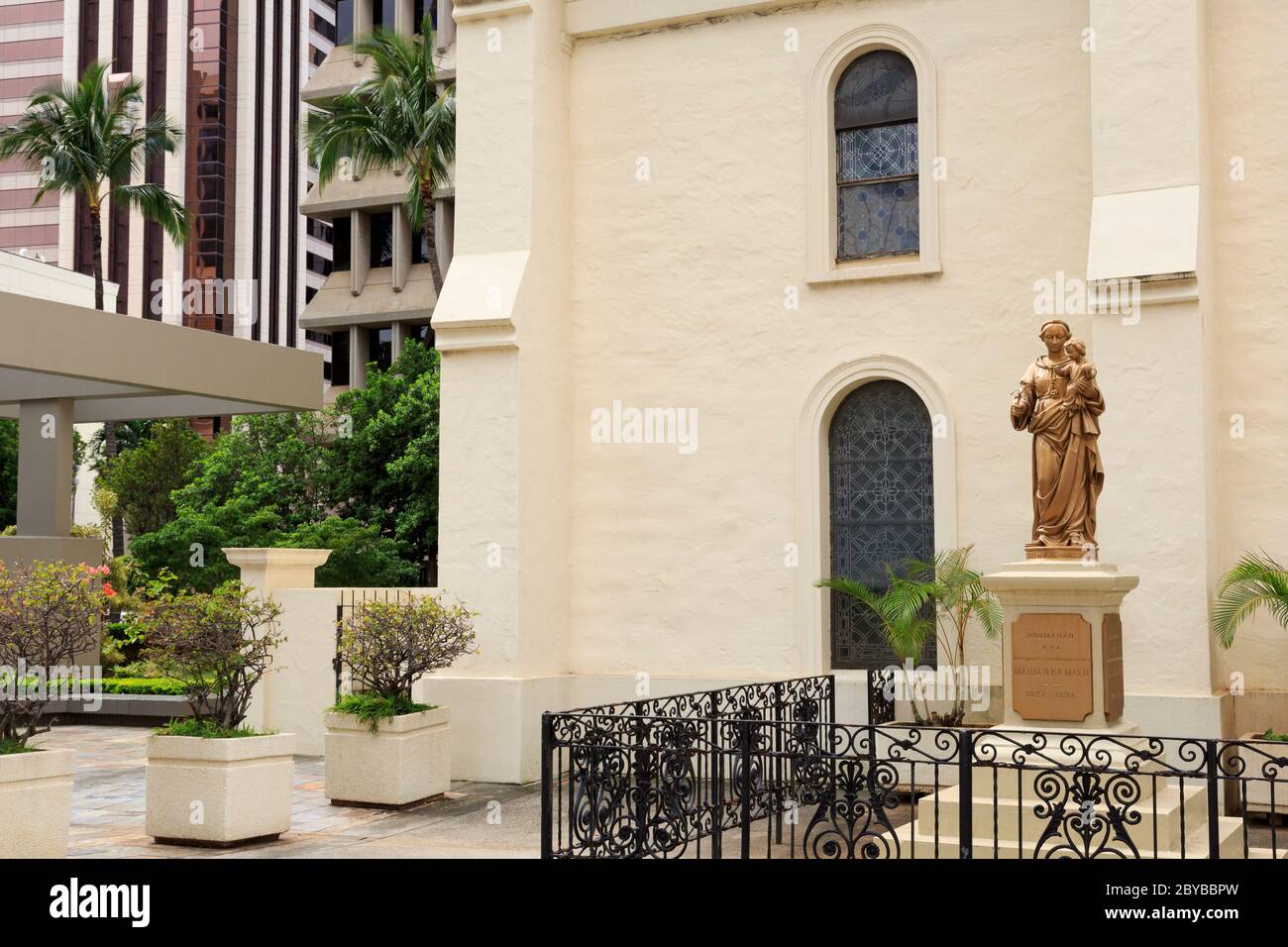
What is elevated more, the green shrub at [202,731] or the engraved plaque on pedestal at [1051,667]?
the engraved plaque on pedestal at [1051,667]

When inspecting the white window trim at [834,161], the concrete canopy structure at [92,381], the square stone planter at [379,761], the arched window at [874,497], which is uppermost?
the white window trim at [834,161]

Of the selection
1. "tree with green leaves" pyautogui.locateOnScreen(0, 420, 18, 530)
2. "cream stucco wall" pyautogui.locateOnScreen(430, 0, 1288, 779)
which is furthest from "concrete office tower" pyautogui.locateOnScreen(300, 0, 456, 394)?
"cream stucco wall" pyautogui.locateOnScreen(430, 0, 1288, 779)

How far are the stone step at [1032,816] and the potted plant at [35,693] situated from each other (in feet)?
20.5

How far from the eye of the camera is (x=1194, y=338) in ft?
40.1

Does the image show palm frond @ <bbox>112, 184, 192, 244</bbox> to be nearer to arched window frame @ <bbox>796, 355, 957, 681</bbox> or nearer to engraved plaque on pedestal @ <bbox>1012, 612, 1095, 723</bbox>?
arched window frame @ <bbox>796, 355, 957, 681</bbox>

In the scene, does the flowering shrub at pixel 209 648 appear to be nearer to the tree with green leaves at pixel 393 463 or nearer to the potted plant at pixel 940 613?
the potted plant at pixel 940 613

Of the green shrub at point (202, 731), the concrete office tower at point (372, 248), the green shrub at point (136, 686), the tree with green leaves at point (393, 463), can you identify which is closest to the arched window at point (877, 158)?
the green shrub at point (202, 731)

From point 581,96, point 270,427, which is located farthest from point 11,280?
point 581,96

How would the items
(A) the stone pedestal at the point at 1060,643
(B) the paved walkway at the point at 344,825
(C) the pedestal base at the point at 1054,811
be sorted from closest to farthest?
1. (C) the pedestal base at the point at 1054,811
2. (A) the stone pedestal at the point at 1060,643
3. (B) the paved walkway at the point at 344,825

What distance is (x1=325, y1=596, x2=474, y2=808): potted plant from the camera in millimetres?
12820

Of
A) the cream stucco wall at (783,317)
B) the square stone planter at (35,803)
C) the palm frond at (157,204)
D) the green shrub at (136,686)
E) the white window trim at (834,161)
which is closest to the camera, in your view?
the square stone planter at (35,803)

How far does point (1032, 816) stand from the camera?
9.32 meters

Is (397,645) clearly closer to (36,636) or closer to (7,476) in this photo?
(36,636)

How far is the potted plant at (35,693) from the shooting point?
9.62 metres
